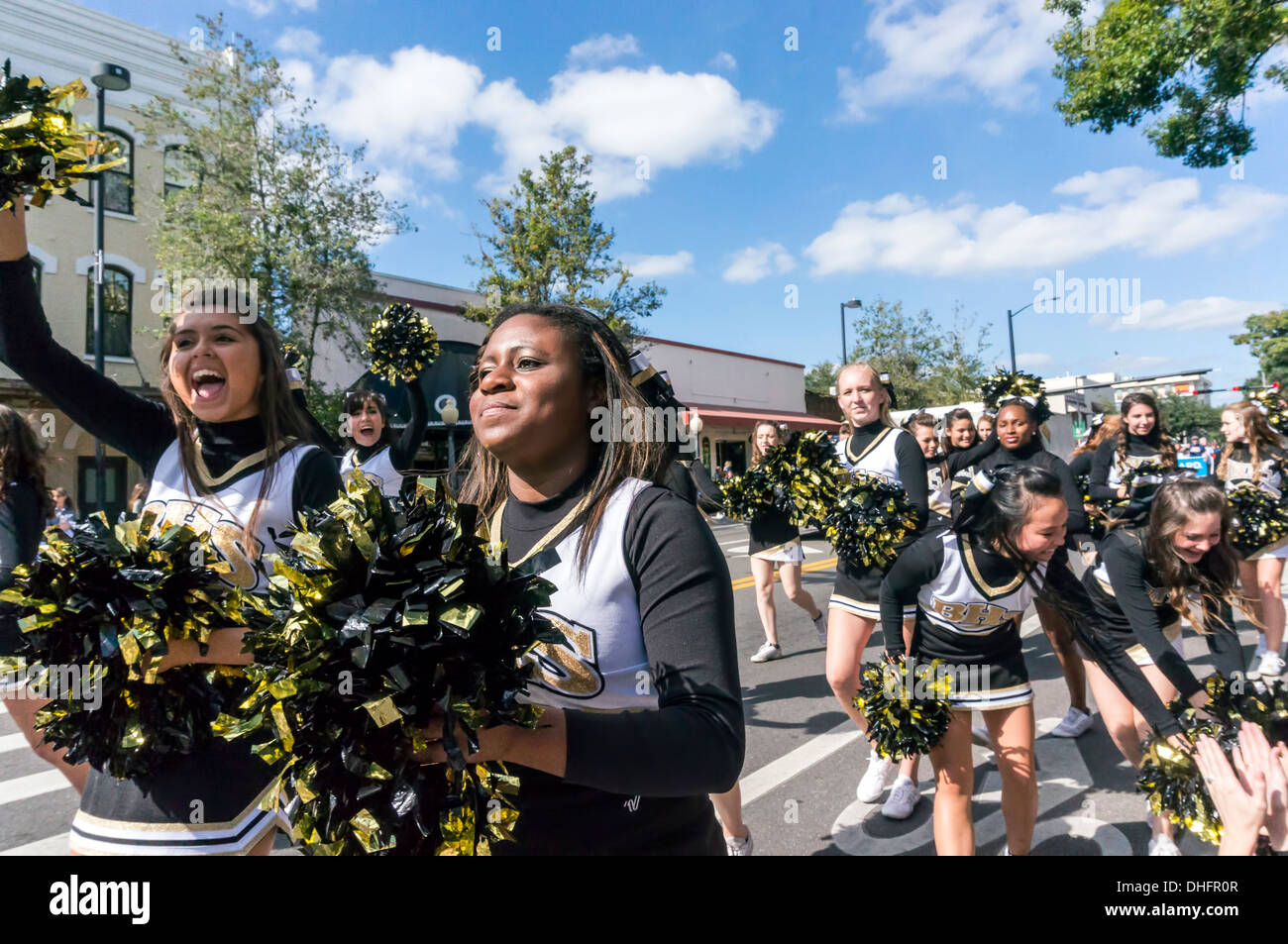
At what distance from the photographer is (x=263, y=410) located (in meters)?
2.20

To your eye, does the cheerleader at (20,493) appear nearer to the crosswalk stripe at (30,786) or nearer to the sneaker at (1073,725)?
the crosswalk stripe at (30,786)

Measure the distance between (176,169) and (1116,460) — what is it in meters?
17.6

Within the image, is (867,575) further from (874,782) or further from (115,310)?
(115,310)

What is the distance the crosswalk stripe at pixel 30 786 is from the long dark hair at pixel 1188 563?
223 inches

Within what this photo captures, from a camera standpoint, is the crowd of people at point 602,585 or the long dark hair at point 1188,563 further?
the long dark hair at point 1188,563

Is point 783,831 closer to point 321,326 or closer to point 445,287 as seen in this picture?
point 321,326

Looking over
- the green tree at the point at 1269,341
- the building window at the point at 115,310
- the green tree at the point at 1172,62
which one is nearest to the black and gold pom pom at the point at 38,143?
the green tree at the point at 1172,62

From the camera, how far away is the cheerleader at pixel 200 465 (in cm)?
179

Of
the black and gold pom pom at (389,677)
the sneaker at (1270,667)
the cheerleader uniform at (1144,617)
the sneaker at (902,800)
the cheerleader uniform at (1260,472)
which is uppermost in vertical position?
the cheerleader uniform at (1260,472)

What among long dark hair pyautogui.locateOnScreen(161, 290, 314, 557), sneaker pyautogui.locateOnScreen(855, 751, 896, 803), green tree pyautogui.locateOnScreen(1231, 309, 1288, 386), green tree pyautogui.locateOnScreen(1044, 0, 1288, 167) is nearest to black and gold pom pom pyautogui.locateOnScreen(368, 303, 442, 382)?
long dark hair pyautogui.locateOnScreen(161, 290, 314, 557)

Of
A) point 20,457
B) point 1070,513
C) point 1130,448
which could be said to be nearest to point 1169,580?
point 1070,513

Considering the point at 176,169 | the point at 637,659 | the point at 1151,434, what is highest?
the point at 176,169

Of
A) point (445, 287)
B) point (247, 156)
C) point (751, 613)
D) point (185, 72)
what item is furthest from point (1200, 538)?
point (445, 287)

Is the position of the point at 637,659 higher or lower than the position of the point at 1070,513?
lower
